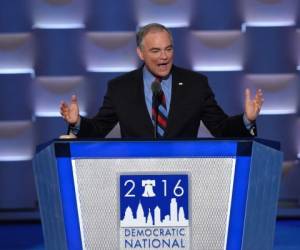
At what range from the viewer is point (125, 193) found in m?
1.71

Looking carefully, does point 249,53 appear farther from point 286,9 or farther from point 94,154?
point 94,154

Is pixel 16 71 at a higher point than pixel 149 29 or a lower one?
lower

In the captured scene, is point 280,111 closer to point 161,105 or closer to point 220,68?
point 220,68

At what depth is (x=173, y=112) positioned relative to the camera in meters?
2.16

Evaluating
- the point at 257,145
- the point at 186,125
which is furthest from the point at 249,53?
the point at 257,145

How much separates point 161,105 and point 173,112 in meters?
0.06

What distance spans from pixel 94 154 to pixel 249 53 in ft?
9.25

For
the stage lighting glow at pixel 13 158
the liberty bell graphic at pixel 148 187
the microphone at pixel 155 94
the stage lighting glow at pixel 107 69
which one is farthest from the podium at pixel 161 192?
the stage lighting glow at pixel 13 158

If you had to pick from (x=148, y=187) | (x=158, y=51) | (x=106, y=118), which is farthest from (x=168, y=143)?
(x=106, y=118)

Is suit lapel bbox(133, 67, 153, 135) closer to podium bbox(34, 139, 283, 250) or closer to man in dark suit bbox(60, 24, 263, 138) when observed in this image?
man in dark suit bbox(60, 24, 263, 138)

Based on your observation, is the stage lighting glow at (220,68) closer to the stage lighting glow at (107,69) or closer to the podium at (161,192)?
the stage lighting glow at (107,69)

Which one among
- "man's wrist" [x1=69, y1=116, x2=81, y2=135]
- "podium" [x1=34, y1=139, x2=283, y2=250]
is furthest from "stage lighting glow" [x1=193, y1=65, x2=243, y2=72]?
"podium" [x1=34, y1=139, x2=283, y2=250]

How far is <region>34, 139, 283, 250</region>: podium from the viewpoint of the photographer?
5.59ft

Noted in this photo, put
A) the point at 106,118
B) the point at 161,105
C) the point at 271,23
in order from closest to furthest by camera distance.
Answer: the point at 161,105
the point at 106,118
the point at 271,23
